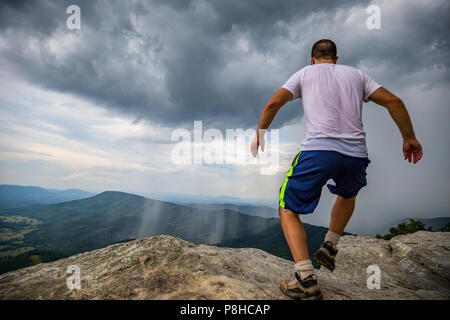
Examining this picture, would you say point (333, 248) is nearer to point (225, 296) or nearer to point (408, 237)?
point (225, 296)

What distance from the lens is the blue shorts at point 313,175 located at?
327 centimetres

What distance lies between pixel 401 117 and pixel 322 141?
140 cm

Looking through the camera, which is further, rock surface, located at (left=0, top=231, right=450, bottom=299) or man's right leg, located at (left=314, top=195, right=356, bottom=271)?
man's right leg, located at (left=314, top=195, right=356, bottom=271)

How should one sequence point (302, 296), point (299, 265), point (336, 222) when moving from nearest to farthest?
point (302, 296) < point (299, 265) < point (336, 222)

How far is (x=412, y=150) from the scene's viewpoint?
3.61 metres

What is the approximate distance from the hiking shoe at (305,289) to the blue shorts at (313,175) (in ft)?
3.27

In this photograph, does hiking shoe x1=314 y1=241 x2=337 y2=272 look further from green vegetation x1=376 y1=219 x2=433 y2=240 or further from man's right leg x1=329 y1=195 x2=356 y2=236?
green vegetation x1=376 y1=219 x2=433 y2=240

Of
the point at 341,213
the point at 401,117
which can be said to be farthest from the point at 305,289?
the point at 401,117

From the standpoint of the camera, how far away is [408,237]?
8680mm

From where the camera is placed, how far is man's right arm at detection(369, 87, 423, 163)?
3492 millimetres

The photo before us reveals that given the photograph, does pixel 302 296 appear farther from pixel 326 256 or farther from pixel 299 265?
pixel 326 256

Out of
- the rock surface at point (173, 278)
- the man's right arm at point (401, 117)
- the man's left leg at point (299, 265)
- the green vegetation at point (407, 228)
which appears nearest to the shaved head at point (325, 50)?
the man's right arm at point (401, 117)

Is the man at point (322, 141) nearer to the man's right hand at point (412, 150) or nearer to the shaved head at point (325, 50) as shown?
the man's right hand at point (412, 150)

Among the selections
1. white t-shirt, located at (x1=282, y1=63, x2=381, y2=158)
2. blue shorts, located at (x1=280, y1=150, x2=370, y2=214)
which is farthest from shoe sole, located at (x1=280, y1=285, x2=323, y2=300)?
white t-shirt, located at (x1=282, y1=63, x2=381, y2=158)
